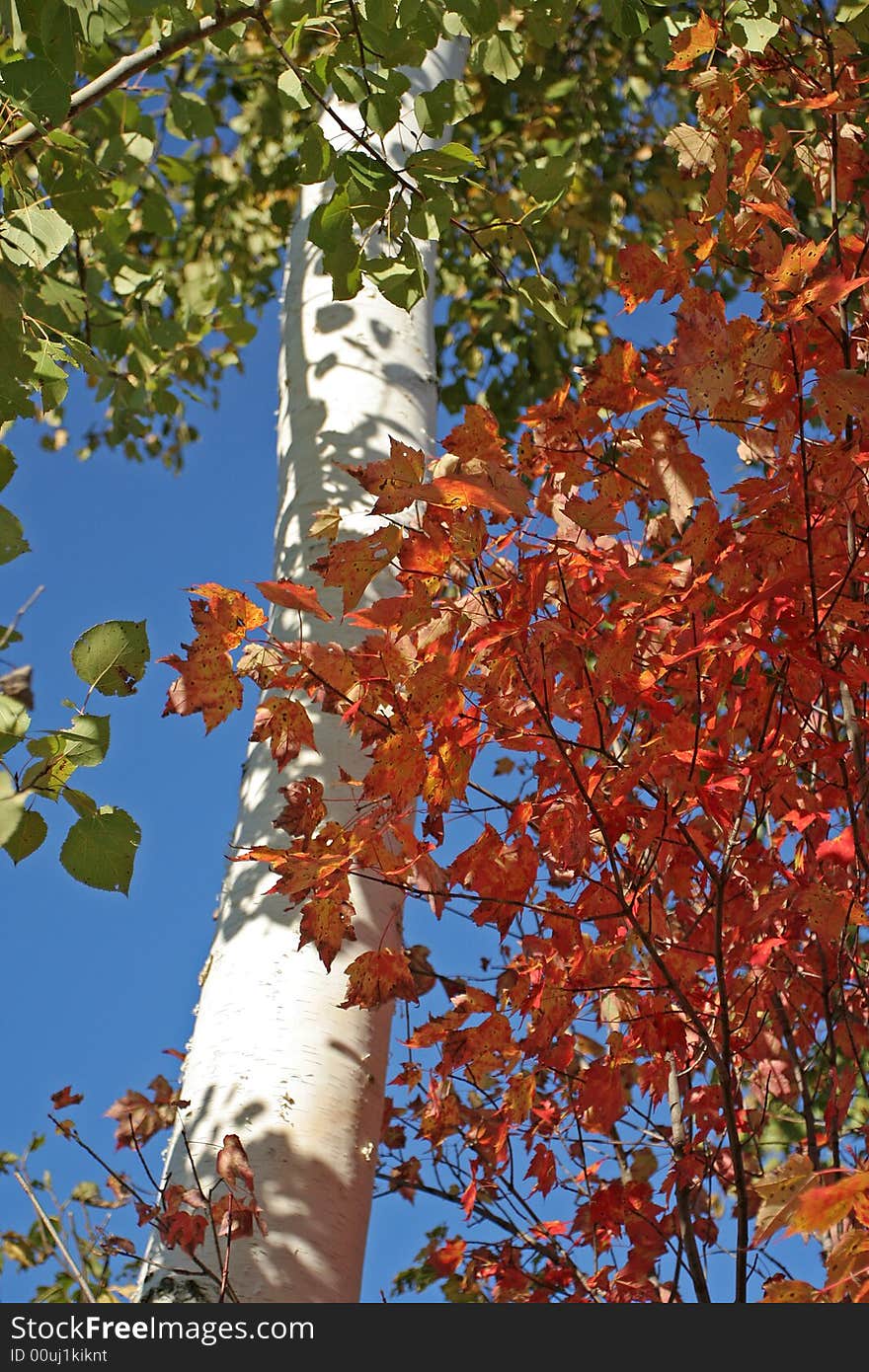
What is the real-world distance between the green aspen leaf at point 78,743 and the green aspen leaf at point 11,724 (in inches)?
0.8

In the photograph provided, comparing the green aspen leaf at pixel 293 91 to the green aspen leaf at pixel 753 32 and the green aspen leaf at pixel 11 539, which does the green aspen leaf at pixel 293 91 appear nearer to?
the green aspen leaf at pixel 753 32

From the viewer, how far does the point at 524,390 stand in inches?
177

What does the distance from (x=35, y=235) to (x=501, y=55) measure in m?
1.03

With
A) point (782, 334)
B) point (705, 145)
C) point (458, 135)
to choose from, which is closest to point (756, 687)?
point (782, 334)

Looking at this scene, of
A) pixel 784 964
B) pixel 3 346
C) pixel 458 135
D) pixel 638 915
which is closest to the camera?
pixel 3 346

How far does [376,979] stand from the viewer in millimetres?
1313

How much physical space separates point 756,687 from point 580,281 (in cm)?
357

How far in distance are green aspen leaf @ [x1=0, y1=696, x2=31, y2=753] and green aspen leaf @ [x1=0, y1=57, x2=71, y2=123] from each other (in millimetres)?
738

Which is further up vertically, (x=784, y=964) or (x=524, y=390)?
(x=524, y=390)

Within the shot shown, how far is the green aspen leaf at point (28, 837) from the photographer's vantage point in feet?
3.05

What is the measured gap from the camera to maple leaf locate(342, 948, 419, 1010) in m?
1.31

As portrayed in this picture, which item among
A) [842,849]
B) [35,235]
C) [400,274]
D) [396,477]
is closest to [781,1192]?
[842,849]

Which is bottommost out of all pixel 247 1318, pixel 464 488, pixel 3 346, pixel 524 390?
pixel 247 1318

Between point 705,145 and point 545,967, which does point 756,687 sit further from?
point 705,145
